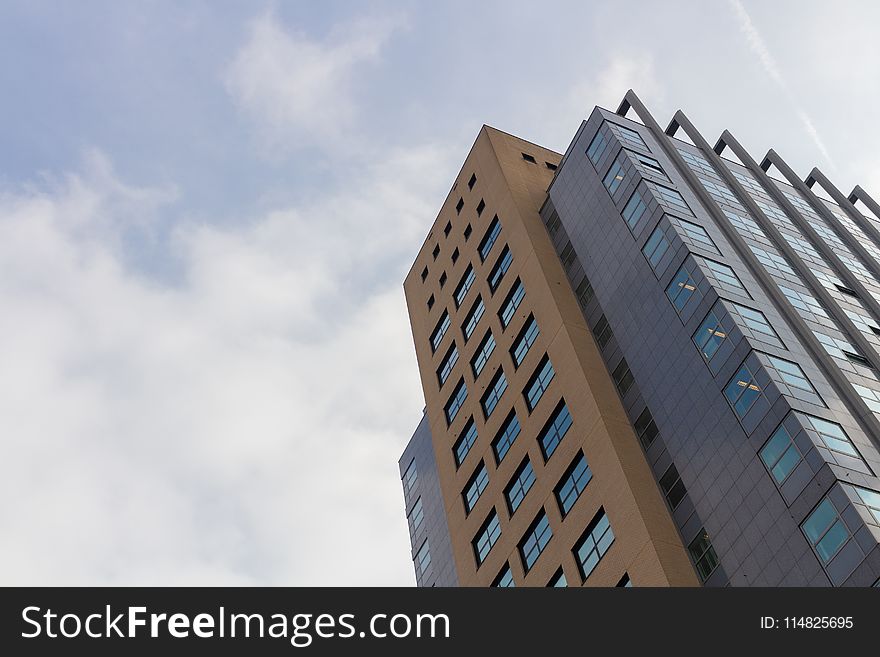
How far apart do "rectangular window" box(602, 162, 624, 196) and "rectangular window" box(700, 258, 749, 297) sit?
32.6 feet

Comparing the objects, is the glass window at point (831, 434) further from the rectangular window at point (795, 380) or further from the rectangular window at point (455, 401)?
the rectangular window at point (455, 401)

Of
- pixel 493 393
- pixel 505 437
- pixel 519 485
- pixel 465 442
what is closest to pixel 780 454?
pixel 519 485

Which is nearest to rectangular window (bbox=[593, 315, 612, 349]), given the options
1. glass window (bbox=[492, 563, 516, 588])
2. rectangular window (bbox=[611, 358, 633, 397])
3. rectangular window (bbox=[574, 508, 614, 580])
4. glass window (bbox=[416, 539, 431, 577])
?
rectangular window (bbox=[611, 358, 633, 397])

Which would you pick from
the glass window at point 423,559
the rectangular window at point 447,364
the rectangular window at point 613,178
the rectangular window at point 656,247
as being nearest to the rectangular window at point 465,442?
the rectangular window at point 447,364

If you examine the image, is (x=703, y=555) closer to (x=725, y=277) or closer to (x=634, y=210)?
(x=725, y=277)

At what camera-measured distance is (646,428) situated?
152ft

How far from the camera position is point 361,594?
899 inches

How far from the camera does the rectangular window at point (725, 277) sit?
152 feet

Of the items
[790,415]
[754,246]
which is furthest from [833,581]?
[754,246]

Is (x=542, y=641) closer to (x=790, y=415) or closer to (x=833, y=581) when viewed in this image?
(x=833, y=581)

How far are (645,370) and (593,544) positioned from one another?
9055 mm

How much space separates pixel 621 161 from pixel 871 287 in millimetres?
16364

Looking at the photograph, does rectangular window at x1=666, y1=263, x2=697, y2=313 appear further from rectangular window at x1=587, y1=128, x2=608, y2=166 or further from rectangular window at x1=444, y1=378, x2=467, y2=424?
rectangular window at x1=444, y1=378, x2=467, y2=424

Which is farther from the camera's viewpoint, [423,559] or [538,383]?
[423,559]
